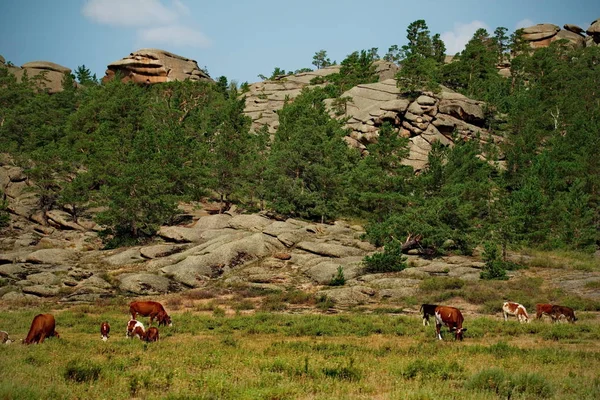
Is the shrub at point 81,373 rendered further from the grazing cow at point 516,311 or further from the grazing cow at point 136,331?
the grazing cow at point 516,311

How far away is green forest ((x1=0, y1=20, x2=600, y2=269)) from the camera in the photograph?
43.8 m

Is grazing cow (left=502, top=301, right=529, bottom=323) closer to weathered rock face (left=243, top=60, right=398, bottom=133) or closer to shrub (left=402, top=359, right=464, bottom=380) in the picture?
shrub (left=402, top=359, right=464, bottom=380)

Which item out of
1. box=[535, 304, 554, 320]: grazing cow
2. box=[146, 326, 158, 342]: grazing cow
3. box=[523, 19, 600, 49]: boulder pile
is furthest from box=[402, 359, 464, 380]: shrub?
box=[523, 19, 600, 49]: boulder pile

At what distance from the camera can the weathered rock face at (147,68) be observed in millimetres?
111375

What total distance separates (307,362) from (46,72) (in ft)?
362

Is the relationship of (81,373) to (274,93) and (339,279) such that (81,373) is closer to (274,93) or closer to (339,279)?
(339,279)

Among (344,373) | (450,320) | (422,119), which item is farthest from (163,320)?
(422,119)

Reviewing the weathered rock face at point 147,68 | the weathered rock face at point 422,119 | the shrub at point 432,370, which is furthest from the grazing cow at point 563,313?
the weathered rock face at point 147,68

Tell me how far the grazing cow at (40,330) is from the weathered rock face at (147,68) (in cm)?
9894

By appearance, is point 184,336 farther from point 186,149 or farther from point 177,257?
point 186,149

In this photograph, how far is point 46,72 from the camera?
102812 mm

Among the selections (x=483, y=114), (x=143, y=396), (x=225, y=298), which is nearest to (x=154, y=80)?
(x=483, y=114)

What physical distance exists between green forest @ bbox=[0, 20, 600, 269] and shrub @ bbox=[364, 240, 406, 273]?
17cm

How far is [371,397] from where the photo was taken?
10695 millimetres
